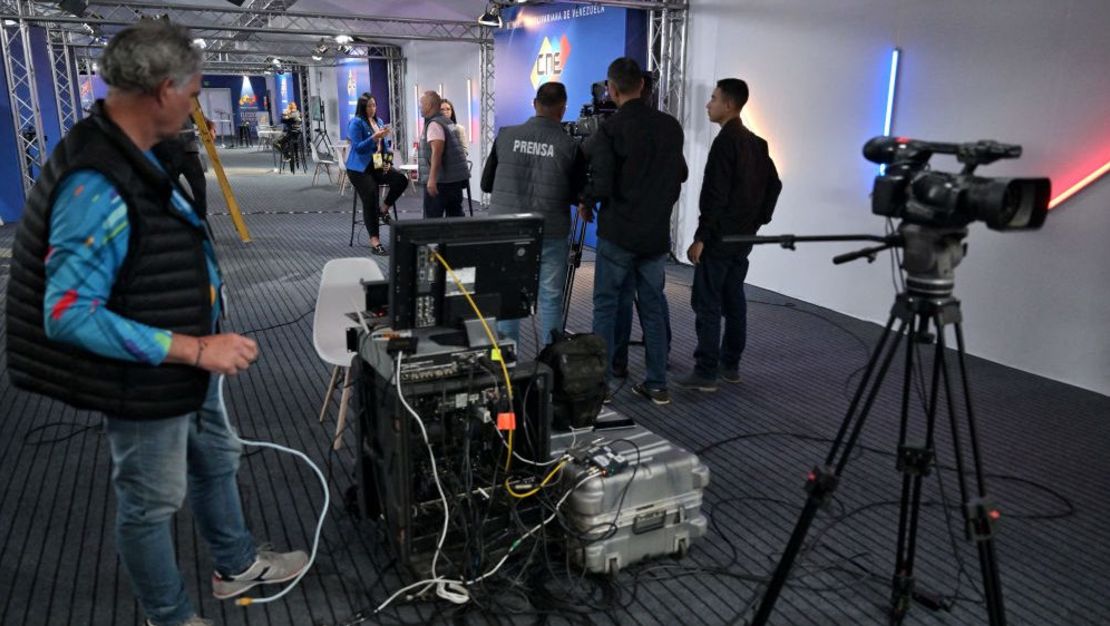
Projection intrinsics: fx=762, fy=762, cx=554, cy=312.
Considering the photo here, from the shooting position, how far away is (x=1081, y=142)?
398cm

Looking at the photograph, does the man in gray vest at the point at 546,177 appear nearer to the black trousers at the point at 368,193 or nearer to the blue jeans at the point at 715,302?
the blue jeans at the point at 715,302

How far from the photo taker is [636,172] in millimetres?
3424

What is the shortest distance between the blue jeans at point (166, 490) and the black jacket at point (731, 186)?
2.44 metres

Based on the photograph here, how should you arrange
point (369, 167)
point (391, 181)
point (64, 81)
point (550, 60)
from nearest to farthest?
point (369, 167), point (391, 181), point (550, 60), point (64, 81)

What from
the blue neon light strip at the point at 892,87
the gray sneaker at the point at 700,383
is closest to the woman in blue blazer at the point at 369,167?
the gray sneaker at the point at 700,383

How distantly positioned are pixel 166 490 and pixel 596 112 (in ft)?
11.4

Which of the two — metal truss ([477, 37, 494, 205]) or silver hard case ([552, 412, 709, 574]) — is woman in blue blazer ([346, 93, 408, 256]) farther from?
silver hard case ([552, 412, 709, 574])

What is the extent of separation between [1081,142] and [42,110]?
40.2 ft

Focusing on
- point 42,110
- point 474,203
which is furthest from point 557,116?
point 42,110

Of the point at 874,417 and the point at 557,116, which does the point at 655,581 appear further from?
the point at 557,116

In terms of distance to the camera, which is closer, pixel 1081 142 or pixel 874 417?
pixel 874 417

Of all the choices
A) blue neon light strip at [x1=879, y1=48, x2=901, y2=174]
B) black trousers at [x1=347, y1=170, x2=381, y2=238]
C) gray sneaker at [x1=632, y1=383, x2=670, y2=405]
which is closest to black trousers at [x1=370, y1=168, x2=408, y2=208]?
black trousers at [x1=347, y1=170, x2=381, y2=238]

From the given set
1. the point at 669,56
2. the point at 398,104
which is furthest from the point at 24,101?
the point at 669,56

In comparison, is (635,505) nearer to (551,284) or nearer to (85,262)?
(85,262)
